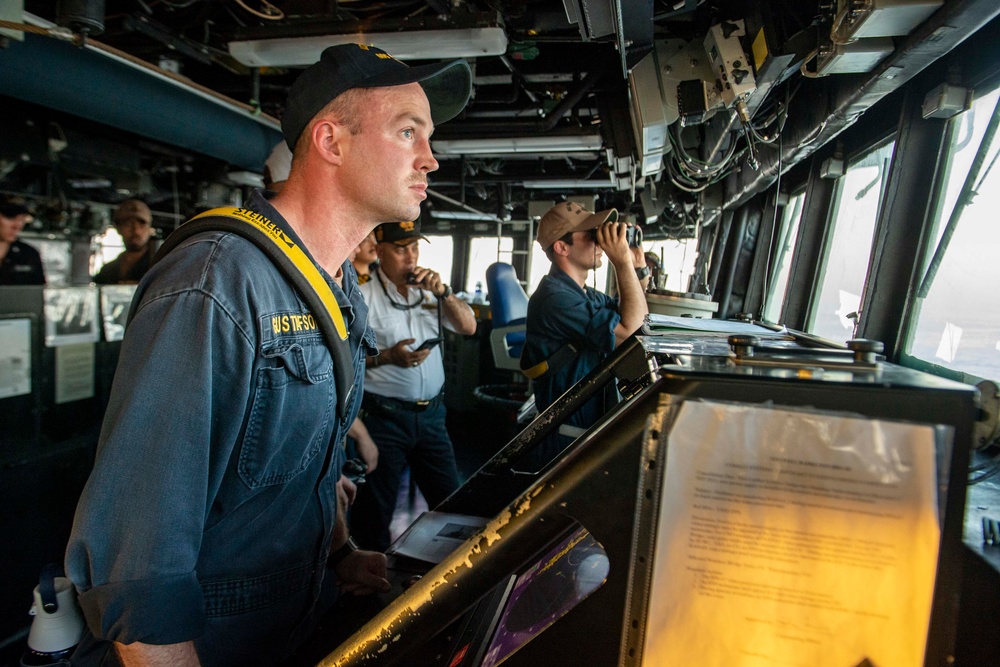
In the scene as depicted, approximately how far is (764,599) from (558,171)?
6.34 metres

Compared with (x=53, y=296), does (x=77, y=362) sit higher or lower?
lower

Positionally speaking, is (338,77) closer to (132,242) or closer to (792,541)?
(792,541)

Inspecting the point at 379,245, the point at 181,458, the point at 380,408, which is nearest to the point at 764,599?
the point at 181,458

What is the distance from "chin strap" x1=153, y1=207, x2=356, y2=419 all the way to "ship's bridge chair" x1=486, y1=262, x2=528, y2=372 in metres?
3.88

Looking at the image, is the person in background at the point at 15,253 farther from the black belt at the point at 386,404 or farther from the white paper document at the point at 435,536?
the white paper document at the point at 435,536

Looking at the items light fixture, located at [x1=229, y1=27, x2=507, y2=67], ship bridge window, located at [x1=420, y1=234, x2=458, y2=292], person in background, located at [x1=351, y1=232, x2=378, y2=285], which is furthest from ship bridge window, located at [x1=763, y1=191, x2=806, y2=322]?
ship bridge window, located at [x1=420, y1=234, x2=458, y2=292]

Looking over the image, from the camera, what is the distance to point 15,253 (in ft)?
10.5

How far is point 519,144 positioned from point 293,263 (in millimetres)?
3490

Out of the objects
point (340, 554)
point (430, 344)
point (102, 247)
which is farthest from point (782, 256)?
point (102, 247)

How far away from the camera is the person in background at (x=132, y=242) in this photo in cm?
416

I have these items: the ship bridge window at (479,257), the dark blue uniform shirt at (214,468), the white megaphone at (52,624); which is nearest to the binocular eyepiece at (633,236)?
the dark blue uniform shirt at (214,468)

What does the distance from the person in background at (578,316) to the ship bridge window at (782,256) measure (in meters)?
1.92

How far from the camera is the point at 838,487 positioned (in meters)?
0.54

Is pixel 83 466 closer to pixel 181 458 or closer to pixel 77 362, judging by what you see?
pixel 77 362
